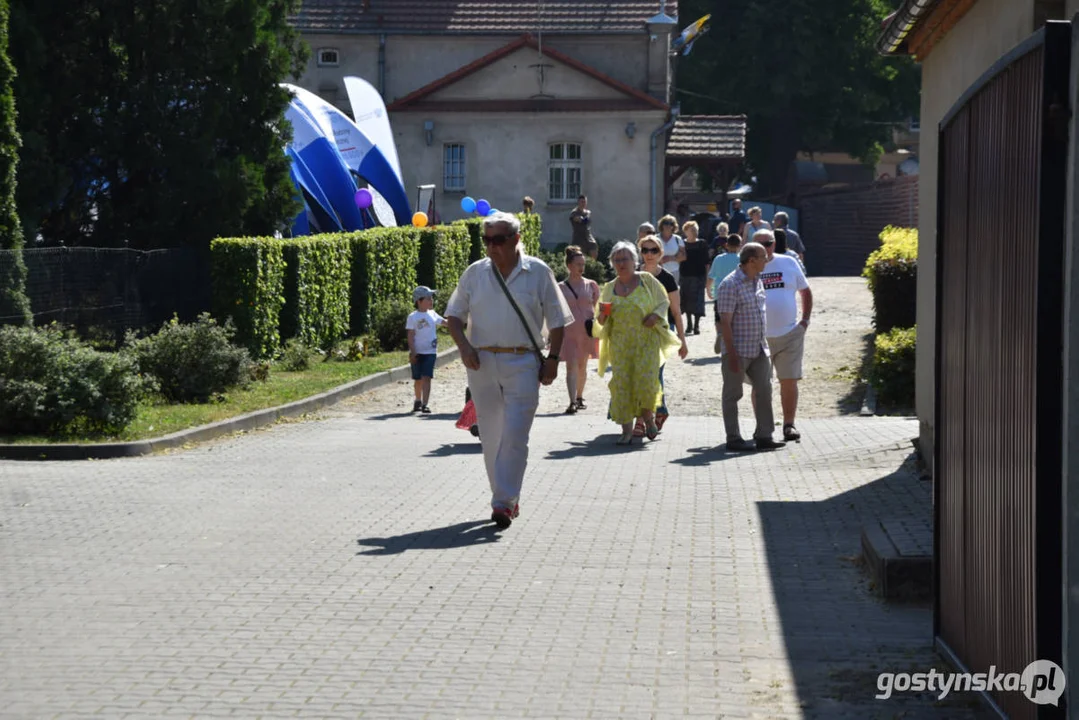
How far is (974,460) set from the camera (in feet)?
17.5

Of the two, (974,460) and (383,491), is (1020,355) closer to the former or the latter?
(974,460)

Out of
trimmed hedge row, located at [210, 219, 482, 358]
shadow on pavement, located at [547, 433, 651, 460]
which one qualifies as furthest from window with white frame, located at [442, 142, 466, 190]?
shadow on pavement, located at [547, 433, 651, 460]

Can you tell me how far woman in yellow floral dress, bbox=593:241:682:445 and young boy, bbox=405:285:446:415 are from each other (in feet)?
9.91

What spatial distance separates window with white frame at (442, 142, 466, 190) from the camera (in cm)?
4481

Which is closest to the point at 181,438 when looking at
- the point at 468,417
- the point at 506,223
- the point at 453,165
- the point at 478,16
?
the point at 468,417

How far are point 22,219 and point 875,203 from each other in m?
32.0

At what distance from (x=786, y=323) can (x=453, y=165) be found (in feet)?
105

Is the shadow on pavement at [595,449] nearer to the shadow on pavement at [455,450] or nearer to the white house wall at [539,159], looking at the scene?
the shadow on pavement at [455,450]

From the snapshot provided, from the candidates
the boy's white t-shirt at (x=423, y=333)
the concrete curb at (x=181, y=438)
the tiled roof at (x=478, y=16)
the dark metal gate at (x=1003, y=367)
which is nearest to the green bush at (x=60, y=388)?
the concrete curb at (x=181, y=438)

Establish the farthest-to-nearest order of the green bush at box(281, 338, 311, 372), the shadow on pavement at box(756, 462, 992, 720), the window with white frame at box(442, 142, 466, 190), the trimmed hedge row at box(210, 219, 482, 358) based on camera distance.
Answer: the window with white frame at box(442, 142, 466, 190), the green bush at box(281, 338, 311, 372), the trimmed hedge row at box(210, 219, 482, 358), the shadow on pavement at box(756, 462, 992, 720)

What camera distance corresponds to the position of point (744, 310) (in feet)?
43.7

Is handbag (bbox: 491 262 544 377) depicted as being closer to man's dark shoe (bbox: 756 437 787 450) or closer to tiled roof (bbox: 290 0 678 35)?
man's dark shoe (bbox: 756 437 787 450)

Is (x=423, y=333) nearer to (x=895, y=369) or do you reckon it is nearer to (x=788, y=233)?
(x=895, y=369)

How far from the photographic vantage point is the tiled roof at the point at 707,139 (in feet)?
152
